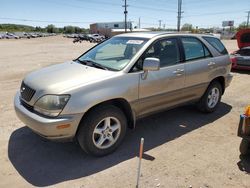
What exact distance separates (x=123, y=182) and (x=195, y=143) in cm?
158

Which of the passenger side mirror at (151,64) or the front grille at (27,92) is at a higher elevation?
the passenger side mirror at (151,64)

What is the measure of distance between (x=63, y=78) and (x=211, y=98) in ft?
10.9

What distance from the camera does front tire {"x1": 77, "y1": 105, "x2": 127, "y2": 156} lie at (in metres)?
3.47

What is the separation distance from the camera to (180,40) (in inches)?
186

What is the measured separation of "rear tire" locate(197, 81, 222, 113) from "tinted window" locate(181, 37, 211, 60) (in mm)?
700

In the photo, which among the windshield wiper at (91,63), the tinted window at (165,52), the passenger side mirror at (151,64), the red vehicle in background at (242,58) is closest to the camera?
the passenger side mirror at (151,64)

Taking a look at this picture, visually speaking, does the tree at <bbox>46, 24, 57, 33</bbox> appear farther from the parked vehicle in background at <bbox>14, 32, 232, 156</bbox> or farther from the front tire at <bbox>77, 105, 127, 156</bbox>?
the front tire at <bbox>77, 105, 127, 156</bbox>

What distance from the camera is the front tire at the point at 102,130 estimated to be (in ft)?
11.4

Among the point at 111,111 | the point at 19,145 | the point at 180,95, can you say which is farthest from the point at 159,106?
the point at 19,145

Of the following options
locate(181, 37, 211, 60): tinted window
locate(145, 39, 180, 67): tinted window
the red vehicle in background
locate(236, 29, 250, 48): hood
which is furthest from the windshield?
locate(236, 29, 250, 48): hood

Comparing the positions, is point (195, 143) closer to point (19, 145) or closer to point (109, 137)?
point (109, 137)

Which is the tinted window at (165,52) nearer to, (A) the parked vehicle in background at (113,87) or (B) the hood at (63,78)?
(A) the parked vehicle in background at (113,87)

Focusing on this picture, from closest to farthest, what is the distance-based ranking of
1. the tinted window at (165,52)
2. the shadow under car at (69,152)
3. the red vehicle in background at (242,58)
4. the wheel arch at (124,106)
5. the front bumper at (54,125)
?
1. the front bumper at (54,125)
2. the shadow under car at (69,152)
3. the wheel arch at (124,106)
4. the tinted window at (165,52)
5. the red vehicle in background at (242,58)

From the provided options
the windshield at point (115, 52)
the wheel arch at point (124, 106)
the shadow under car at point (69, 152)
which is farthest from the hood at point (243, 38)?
the wheel arch at point (124, 106)
